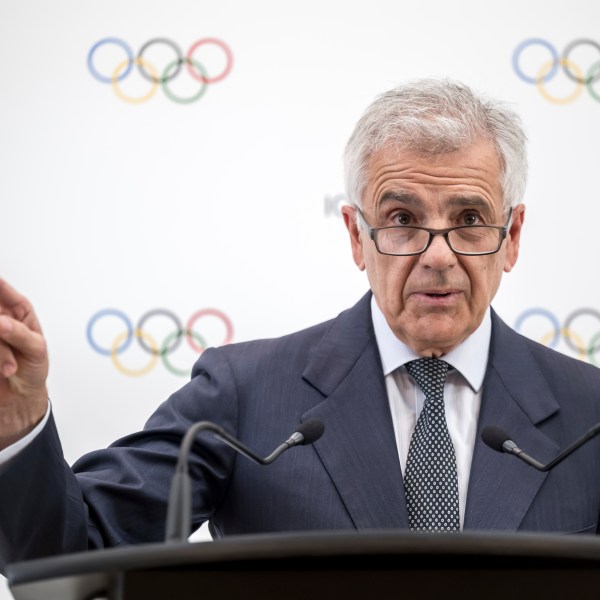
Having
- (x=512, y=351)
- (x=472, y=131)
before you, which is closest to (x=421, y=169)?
(x=472, y=131)

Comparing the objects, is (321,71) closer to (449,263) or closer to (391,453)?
(449,263)

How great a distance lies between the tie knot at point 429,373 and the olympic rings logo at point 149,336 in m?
0.73

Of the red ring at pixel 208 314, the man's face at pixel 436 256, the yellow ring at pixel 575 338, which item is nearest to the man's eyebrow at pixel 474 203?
the man's face at pixel 436 256

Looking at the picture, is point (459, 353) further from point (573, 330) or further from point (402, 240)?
point (573, 330)

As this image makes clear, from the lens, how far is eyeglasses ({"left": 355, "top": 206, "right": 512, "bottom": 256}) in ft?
7.08

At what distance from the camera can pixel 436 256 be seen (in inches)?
83.7

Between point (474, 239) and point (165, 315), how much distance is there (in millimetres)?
939

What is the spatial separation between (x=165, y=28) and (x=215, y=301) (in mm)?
777

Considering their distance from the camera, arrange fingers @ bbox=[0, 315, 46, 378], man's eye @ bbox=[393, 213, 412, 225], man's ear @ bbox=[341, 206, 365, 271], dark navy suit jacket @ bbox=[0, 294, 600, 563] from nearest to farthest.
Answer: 1. fingers @ bbox=[0, 315, 46, 378]
2. dark navy suit jacket @ bbox=[0, 294, 600, 563]
3. man's eye @ bbox=[393, 213, 412, 225]
4. man's ear @ bbox=[341, 206, 365, 271]

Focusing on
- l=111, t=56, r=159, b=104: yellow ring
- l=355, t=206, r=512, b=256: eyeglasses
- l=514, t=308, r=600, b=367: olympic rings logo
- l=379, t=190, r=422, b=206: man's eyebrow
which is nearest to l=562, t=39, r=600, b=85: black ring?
l=514, t=308, r=600, b=367: olympic rings logo

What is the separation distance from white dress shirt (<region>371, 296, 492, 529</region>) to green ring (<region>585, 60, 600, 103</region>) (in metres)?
0.98

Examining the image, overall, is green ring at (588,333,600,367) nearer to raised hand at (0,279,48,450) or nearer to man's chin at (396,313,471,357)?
man's chin at (396,313,471,357)

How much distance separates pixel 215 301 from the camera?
9.06ft

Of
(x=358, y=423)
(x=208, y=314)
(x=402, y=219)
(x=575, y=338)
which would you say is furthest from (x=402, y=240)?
(x=575, y=338)
